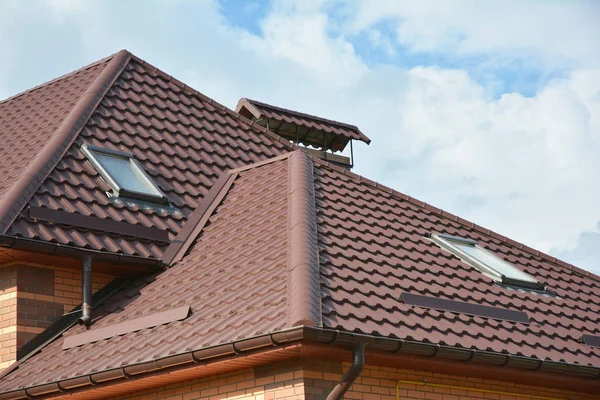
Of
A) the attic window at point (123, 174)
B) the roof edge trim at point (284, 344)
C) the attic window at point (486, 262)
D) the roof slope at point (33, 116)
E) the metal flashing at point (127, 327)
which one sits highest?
the roof slope at point (33, 116)

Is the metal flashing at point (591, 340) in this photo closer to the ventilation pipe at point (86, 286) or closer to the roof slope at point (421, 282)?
the roof slope at point (421, 282)

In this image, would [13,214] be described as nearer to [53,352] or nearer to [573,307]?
[53,352]

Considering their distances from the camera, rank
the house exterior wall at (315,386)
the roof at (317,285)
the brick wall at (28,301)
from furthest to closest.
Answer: the brick wall at (28,301) → the roof at (317,285) → the house exterior wall at (315,386)

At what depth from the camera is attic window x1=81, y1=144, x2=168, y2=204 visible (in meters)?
12.1

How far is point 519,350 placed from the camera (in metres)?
9.65

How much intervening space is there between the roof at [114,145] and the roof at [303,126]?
6.95 ft

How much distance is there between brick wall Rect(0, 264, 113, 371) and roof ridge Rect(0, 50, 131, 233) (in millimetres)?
668

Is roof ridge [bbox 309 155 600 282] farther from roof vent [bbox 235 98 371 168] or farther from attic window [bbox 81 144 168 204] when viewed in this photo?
roof vent [bbox 235 98 371 168]

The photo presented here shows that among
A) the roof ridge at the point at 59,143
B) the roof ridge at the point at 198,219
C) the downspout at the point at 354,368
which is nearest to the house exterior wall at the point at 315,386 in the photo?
the downspout at the point at 354,368

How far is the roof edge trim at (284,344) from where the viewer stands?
788cm

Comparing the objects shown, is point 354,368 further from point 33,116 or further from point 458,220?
point 33,116

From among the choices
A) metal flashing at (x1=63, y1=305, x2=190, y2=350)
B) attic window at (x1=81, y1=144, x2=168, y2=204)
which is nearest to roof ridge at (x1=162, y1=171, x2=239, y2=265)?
attic window at (x1=81, y1=144, x2=168, y2=204)

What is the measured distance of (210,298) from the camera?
9.70 m

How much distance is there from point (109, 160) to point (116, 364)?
4.14 meters
